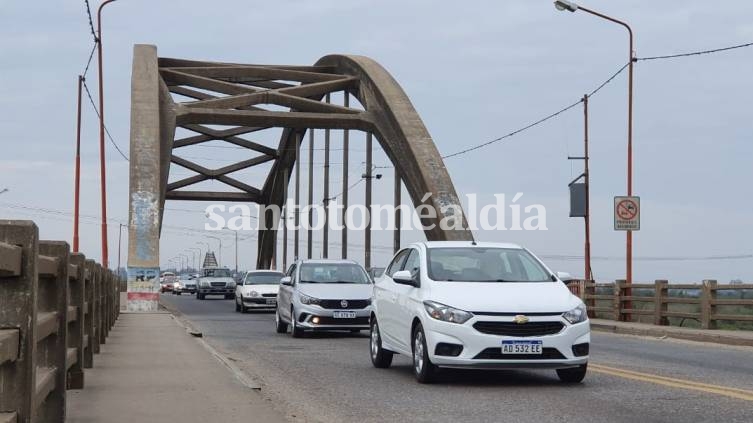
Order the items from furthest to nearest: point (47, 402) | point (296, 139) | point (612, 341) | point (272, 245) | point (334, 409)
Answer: point (272, 245) → point (296, 139) → point (612, 341) → point (334, 409) → point (47, 402)

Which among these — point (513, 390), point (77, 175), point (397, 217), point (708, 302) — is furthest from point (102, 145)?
point (513, 390)

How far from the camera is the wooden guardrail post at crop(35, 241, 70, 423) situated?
22.8ft

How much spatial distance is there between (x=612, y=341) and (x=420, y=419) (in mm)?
13153

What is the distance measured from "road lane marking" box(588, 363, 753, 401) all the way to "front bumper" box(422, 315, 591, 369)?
3.50ft

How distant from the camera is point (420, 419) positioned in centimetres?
881

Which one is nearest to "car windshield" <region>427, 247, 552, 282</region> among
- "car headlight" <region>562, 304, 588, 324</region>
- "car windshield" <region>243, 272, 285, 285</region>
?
"car headlight" <region>562, 304, 588, 324</region>

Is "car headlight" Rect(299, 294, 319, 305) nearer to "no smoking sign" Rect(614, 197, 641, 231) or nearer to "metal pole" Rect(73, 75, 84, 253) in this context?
"no smoking sign" Rect(614, 197, 641, 231)

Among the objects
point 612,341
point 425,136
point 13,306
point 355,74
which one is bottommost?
point 612,341

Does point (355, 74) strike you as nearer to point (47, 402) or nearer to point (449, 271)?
Result: point (449, 271)

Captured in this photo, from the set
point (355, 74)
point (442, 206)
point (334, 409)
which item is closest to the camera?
point (334, 409)

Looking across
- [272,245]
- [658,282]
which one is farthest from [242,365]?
[272,245]

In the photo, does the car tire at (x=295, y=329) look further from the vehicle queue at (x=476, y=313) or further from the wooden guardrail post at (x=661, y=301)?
the wooden guardrail post at (x=661, y=301)

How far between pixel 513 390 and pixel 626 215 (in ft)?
61.4

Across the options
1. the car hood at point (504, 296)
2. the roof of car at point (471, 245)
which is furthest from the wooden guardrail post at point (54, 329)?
the roof of car at point (471, 245)
